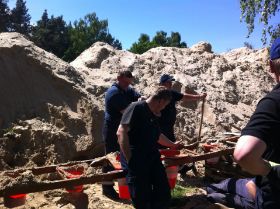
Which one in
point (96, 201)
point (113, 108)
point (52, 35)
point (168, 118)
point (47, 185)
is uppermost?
point (52, 35)

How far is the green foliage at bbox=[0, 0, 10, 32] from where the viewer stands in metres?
39.2

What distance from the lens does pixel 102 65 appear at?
452 inches

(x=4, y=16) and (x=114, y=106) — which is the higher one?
(x=4, y=16)

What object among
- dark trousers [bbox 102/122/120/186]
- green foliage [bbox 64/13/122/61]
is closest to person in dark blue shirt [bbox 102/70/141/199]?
dark trousers [bbox 102/122/120/186]

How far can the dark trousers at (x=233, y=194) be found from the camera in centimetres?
334

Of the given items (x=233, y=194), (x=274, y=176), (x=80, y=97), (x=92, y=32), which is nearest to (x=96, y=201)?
(x=233, y=194)

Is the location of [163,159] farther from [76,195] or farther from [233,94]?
[233,94]

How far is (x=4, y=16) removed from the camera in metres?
39.8

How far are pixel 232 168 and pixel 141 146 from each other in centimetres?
275

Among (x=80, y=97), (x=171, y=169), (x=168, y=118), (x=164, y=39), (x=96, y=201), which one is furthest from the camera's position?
(x=164, y=39)

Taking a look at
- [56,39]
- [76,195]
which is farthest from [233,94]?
[56,39]

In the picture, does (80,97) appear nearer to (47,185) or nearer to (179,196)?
(179,196)

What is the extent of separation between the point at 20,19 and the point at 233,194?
41414 millimetres

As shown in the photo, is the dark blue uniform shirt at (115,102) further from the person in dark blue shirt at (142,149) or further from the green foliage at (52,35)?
the green foliage at (52,35)
